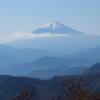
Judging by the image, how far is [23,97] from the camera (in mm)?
13664

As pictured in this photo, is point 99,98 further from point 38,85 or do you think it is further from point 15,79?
point 15,79

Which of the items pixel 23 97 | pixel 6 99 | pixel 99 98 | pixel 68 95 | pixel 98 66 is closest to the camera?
pixel 99 98

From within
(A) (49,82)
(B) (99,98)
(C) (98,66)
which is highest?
(C) (98,66)

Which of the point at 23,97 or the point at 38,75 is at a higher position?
the point at 38,75

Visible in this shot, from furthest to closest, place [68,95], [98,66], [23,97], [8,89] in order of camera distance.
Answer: [98,66]
[8,89]
[68,95]
[23,97]

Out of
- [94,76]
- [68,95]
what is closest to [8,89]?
[94,76]

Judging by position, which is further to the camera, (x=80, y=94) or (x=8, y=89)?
(x=8, y=89)

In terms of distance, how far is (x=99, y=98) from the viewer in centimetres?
1205

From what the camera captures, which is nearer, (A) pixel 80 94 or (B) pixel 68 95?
(A) pixel 80 94

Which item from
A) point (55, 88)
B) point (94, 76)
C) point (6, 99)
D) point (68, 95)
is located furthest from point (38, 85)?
point (68, 95)

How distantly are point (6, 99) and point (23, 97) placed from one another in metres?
41.1

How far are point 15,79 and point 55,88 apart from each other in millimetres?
10213

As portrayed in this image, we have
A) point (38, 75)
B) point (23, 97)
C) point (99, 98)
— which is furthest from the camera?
point (38, 75)

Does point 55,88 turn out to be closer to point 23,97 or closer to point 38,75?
point 23,97
